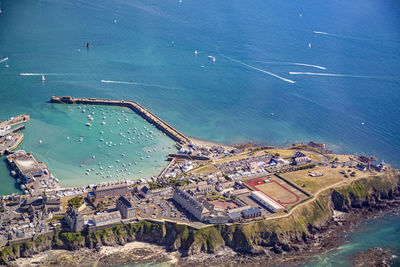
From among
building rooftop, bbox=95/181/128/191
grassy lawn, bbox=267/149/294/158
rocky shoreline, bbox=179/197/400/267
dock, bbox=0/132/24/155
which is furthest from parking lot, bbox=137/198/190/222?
dock, bbox=0/132/24/155

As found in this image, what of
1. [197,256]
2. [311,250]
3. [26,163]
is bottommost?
[197,256]

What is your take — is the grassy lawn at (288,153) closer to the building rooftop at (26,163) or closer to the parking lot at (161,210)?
the parking lot at (161,210)

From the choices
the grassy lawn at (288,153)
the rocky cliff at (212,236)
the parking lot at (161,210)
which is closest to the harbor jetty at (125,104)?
the grassy lawn at (288,153)

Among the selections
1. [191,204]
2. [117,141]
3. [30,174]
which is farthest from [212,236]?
[117,141]

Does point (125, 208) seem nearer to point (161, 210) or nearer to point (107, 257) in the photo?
point (161, 210)

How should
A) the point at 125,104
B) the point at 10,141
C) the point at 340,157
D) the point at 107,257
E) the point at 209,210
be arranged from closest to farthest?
the point at 107,257 < the point at 209,210 < the point at 10,141 < the point at 340,157 < the point at 125,104

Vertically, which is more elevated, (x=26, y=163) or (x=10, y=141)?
(x=10, y=141)

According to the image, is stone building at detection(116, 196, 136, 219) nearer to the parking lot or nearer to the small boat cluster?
the parking lot

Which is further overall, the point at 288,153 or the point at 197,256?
the point at 288,153
